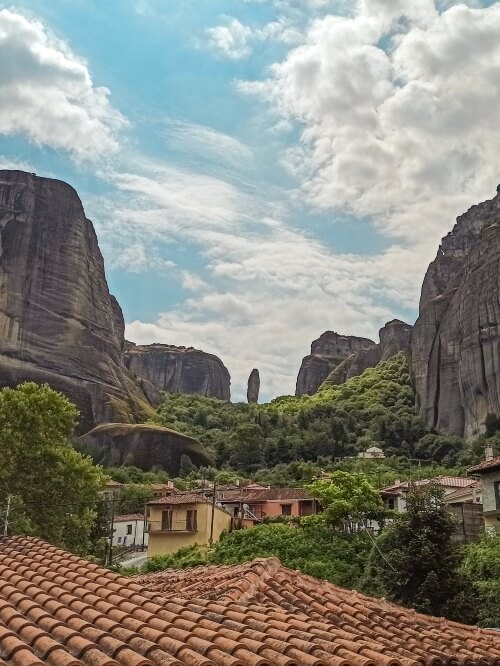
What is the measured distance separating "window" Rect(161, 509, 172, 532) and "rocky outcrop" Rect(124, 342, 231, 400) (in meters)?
148

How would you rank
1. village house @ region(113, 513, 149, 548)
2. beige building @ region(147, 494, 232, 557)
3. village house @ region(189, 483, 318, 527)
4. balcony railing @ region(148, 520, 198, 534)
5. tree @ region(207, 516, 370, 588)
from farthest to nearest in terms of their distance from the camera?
village house @ region(113, 513, 149, 548)
village house @ region(189, 483, 318, 527)
balcony railing @ region(148, 520, 198, 534)
beige building @ region(147, 494, 232, 557)
tree @ region(207, 516, 370, 588)

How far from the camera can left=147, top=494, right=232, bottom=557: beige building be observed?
127 ft

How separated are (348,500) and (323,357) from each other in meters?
154

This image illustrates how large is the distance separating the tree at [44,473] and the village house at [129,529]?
32.9 metres

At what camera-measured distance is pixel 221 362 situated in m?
200

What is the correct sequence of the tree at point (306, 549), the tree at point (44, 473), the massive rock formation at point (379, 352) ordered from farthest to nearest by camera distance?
1. the massive rock formation at point (379, 352)
2. the tree at point (306, 549)
3. the tree at point (44, 473)

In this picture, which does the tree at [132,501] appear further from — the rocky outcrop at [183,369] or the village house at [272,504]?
the rocky outcrop at [183,369]

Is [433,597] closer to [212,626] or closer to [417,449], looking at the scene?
[212,626]

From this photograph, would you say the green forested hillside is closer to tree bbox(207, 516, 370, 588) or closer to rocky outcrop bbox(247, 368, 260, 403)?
rocky outcrop bbox(247, 368, 260, 403)

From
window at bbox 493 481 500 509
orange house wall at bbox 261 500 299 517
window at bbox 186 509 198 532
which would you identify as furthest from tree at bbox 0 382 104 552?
orange house wall at bbox 261 500 299 517

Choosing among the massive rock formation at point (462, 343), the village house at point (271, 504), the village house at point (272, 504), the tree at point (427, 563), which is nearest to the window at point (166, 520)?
the village house at point (271, 504)

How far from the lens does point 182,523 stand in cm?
3956

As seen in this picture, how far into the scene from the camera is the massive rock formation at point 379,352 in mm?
149875

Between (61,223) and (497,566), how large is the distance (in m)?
86.5
